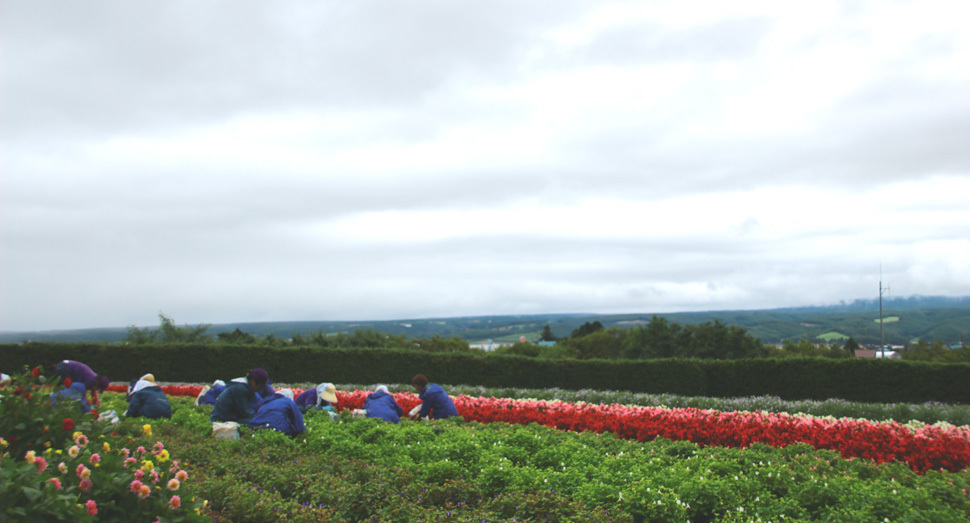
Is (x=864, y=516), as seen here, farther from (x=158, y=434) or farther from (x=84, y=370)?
(x=84, y=370)

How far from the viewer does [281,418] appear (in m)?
7.11

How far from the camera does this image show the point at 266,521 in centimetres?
410

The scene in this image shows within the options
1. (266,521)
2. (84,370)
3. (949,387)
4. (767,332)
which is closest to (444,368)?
(84,370)

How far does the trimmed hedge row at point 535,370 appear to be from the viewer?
544 inches

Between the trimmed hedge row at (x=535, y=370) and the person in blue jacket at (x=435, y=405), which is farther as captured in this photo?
the trimmed hedge row at (x=535, y=370)

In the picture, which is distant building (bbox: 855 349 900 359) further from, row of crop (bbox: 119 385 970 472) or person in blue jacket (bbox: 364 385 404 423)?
person in blue jacket (bbox: 364 385 404 423)

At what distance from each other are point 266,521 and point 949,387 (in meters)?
15.5

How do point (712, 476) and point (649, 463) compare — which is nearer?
point (712, 476)

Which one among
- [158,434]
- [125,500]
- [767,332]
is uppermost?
[125,500]

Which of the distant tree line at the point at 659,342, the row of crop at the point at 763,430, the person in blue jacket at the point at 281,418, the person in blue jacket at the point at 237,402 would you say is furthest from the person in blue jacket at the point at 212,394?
the distant tree line at the point at 659,342

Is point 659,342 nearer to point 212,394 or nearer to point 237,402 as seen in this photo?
point 212,394

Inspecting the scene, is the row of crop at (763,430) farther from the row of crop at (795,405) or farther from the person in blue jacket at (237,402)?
the person in blue jacket at (237,402)

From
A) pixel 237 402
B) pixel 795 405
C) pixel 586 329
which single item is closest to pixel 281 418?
pixel 237 402

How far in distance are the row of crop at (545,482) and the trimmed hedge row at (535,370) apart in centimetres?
998
